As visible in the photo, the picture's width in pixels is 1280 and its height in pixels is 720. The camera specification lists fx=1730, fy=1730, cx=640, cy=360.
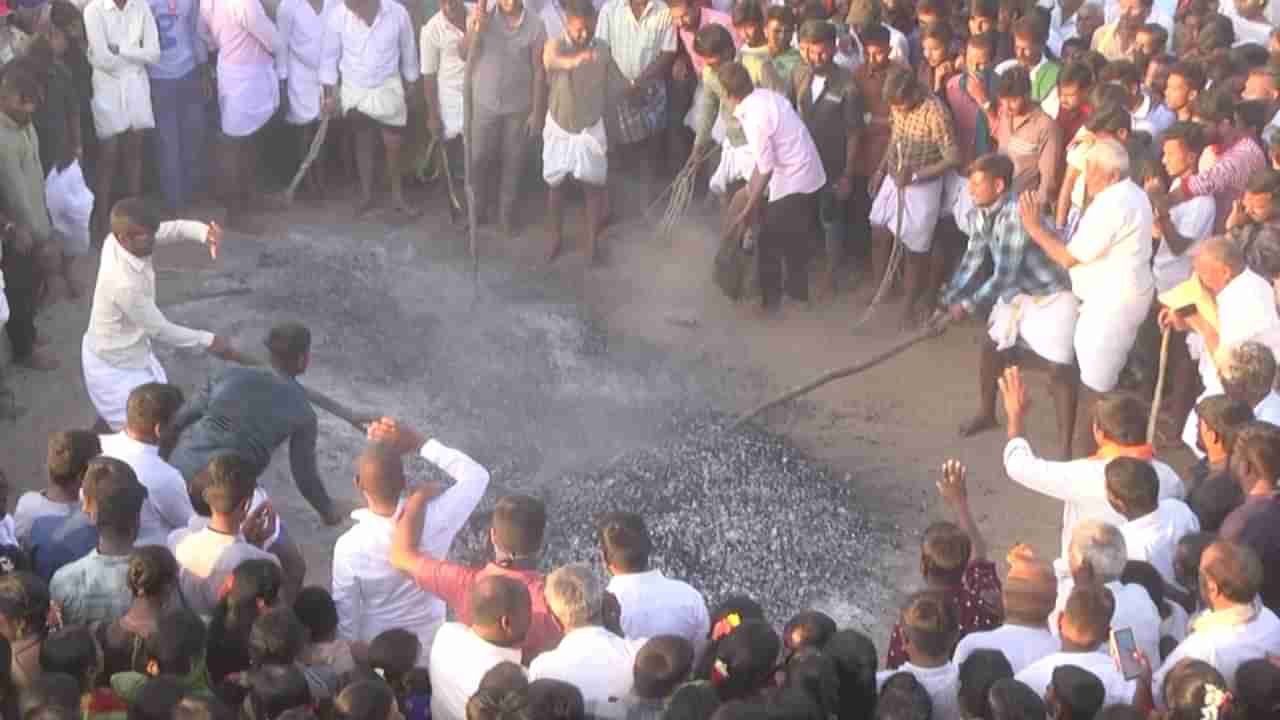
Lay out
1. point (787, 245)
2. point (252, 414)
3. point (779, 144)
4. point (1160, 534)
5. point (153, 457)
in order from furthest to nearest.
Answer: point (787, 245)
point (779, 144)
point (252, 414)
point (153, 457)
point (1160, 534)

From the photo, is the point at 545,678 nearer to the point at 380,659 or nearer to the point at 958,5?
the point at 380,659

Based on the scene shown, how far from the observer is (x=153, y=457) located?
251 inches

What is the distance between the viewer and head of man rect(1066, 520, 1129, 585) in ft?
17.7

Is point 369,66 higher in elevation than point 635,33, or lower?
lower

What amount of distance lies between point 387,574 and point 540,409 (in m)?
3.25

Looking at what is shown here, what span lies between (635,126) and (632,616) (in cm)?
604

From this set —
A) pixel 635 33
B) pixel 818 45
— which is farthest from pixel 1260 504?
pixel 635 33

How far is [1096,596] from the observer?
16.6ft

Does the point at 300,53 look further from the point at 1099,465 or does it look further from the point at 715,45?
the point at 1099,465

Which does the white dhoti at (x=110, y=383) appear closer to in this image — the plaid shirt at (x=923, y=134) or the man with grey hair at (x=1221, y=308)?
the plaid shirt at (x=923, y=134)

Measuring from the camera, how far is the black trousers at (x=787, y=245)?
9875 millimetres

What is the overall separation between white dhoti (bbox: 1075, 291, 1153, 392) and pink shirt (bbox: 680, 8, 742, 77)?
3.32 metres

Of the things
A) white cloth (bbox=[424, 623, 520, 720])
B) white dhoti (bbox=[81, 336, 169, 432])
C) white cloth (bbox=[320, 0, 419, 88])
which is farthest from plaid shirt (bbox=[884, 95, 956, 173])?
white cloth (bbox=[424, 623, 520, 720])

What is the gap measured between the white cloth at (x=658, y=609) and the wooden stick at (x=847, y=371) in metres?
3.37
